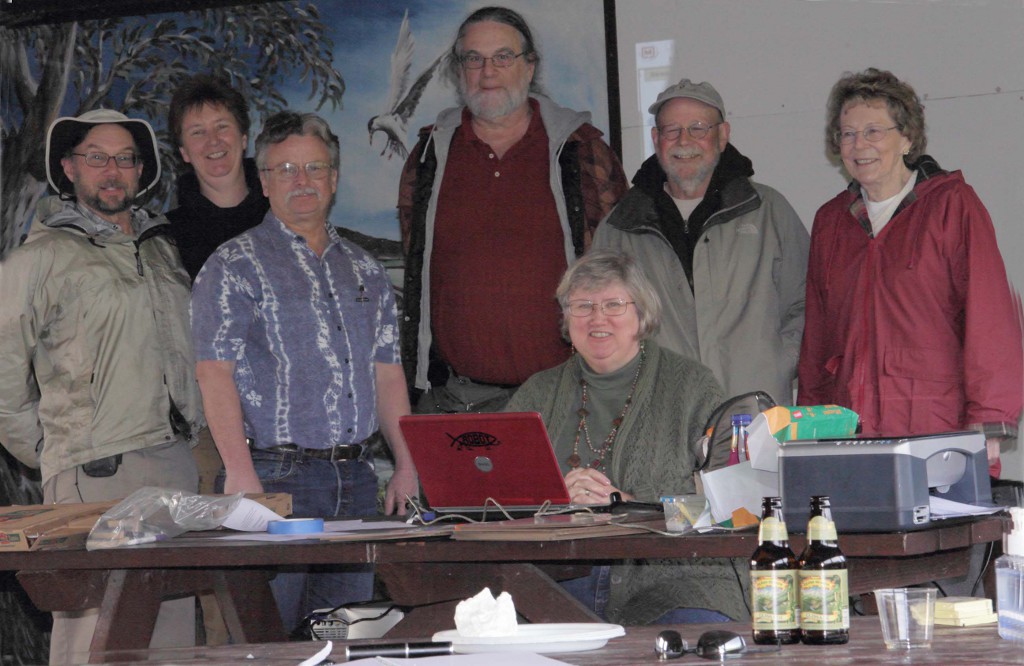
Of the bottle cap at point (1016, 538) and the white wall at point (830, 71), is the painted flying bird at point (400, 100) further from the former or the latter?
the bottle cap at point (1016, 538)

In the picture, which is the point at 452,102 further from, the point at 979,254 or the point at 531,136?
the point at 979,254

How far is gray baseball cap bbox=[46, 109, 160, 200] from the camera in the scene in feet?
14.2

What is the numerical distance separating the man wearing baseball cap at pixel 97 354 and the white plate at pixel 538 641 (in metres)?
2.53

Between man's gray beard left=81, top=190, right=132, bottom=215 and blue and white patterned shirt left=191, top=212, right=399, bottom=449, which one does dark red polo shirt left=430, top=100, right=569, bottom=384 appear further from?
man's gray beard left=81, top=190, right=132, bottom=215

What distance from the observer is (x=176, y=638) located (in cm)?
382

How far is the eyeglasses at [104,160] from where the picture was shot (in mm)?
4324

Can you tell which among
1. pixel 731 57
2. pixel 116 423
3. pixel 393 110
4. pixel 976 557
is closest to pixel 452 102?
pixel 393 110

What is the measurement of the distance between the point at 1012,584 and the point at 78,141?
144 inches

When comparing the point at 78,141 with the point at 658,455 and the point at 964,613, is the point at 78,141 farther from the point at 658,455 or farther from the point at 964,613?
the point at 964,613

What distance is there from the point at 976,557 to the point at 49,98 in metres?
3.84

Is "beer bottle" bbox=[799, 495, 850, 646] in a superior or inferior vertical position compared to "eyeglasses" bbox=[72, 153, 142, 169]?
inferior

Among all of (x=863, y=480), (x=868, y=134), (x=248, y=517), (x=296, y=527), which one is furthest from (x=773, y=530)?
(x=868, y=134)

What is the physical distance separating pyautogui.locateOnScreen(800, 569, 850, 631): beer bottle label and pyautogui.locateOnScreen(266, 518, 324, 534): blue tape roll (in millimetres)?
1341

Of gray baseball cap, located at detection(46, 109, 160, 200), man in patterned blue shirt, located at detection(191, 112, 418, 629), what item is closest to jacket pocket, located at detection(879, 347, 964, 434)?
man in patterned blue shirt, located at detection(191, 112, 418, 629)
